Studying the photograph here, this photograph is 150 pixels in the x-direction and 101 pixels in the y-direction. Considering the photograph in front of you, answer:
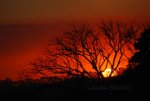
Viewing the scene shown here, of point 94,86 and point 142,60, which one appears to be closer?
point 142,60

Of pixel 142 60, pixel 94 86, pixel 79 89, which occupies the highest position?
pixel 142 60

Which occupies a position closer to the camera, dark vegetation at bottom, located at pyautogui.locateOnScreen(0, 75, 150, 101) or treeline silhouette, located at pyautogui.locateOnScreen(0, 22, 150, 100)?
dark vegetation at bottom, located at pyautogui.locateOnScreen(0, 75, 150, 101)

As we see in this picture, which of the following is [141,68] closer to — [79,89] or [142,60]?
[142,60]

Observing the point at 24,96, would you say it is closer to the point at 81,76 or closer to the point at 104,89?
the point at 81,76

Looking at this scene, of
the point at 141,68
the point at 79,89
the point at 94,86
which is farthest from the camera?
the point at 94,86

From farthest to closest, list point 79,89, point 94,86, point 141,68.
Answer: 1. point 94,86
2. point 79,89
3. point 141,68

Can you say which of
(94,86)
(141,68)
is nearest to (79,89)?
(94,86)

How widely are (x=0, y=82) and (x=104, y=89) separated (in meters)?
23.3

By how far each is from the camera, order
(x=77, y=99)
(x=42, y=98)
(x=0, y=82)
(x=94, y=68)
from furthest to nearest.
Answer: (x=0, y=82) → (x=94, y=68) → (x=42, y=98) → (x=77, y=99)

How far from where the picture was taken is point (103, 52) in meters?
59.4

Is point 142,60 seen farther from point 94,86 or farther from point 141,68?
point 94,86

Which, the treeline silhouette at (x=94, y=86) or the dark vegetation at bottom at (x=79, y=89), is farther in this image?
the treeline silhouette at (x=94, y=86)

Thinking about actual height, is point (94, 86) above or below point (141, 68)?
below

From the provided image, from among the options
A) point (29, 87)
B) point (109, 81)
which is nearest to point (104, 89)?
point (109, 81)
